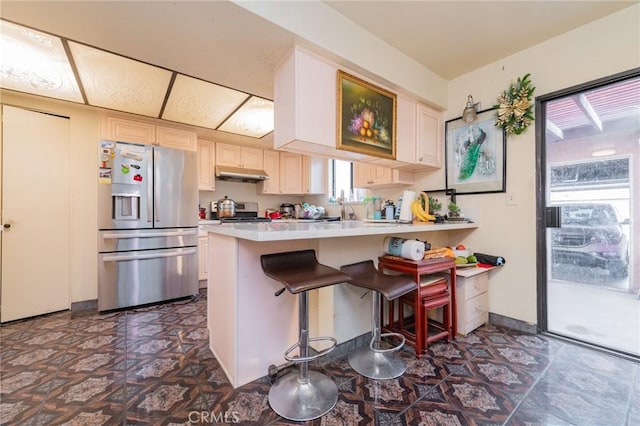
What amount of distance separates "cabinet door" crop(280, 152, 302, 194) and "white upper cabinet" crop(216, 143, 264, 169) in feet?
1.36

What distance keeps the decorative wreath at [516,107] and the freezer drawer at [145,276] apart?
3716 mm

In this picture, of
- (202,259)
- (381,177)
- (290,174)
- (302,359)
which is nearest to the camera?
(302,359)

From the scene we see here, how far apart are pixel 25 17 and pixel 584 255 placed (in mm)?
4233

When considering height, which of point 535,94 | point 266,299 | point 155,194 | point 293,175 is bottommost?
point 266,299

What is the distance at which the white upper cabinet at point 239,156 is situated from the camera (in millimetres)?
3973

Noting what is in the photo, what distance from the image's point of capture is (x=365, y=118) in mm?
2213

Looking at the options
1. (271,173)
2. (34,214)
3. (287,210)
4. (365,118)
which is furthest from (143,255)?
(365,118)

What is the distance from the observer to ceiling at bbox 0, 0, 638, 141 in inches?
58.2

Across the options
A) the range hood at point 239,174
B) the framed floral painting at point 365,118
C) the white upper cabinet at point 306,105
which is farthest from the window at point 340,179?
the white upper cabinet at point 306,105

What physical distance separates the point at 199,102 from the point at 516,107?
3.08m

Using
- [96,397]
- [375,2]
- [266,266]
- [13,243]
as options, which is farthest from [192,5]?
[13,243]

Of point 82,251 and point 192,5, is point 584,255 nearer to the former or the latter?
point 192,5

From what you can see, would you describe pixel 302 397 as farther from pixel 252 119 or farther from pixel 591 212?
pixel 252 119

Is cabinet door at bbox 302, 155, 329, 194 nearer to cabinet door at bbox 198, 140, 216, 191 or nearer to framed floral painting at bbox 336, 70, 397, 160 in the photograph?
cabinet door at bbox 198, 140, 216, 191
